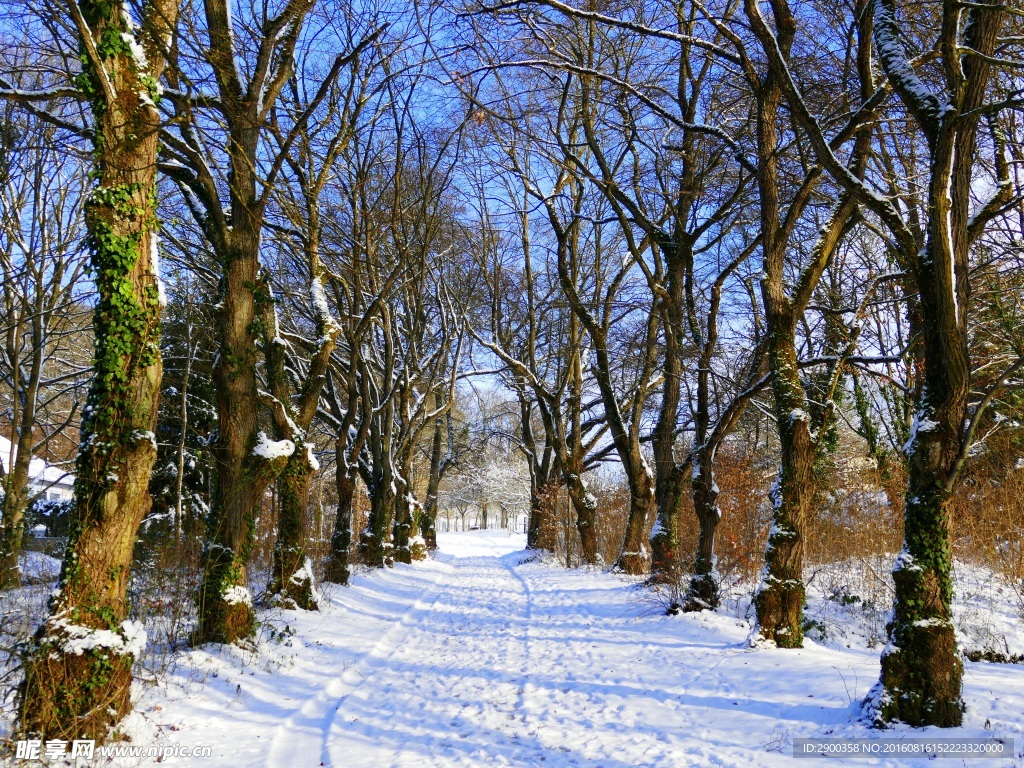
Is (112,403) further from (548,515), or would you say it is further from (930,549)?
(548,515)

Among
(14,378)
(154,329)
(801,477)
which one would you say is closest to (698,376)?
(801,477)

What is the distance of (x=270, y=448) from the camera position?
7137 millimetres

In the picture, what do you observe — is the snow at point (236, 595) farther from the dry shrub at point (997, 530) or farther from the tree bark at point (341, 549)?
the dry shrub at point (997, 530)

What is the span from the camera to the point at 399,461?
18.8 m

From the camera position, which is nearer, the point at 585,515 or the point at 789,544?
the point at 789,544

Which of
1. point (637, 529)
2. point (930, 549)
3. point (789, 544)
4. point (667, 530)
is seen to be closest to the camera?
point (930, 549)

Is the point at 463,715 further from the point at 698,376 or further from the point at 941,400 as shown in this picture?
the point at 698,376

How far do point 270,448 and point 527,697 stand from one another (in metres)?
3.93

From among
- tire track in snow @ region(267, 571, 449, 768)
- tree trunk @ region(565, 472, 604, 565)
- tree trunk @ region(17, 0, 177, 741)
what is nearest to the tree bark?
tire track in snow @ region(267, 571, 449, 768)

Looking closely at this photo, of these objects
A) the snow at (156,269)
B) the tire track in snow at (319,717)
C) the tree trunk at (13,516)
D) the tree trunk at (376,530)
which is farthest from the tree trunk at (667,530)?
the tree trunk at (13,516)

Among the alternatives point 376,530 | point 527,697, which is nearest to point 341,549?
point 376,530

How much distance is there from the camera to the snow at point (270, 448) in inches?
278

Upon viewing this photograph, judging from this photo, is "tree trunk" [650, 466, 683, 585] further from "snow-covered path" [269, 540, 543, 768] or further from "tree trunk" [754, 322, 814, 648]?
"tree trunk" [754, 322, 814, 648]

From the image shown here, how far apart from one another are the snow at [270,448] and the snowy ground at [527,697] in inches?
82.5
